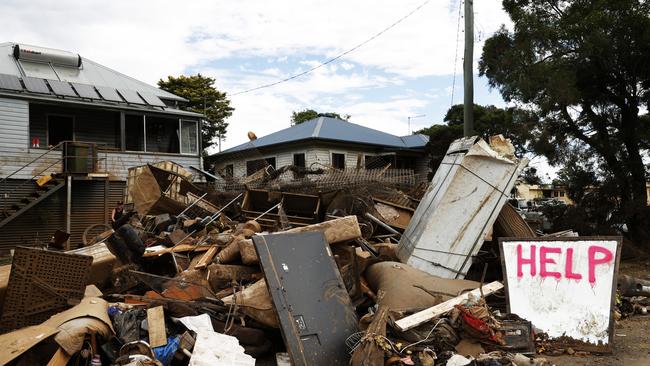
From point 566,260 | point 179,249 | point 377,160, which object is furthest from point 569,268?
point 377,160

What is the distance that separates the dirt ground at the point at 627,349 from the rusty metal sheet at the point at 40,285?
452 centimetres

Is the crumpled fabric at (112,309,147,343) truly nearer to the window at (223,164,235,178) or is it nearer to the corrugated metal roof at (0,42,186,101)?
the corrugated metal roof at (0,42,186,101)

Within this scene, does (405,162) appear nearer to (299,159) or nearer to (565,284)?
(299,159)

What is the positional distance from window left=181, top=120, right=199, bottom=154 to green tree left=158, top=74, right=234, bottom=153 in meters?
12.1

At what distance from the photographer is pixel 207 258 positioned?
21.6ft

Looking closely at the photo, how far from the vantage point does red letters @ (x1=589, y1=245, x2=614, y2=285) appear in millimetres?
5082

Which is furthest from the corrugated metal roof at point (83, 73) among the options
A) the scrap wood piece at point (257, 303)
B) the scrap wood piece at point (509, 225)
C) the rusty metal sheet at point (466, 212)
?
the scrap wood piece at point (509, 225)

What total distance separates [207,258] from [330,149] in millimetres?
14393

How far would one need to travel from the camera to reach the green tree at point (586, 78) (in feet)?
36.6

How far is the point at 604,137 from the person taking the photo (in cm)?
1262

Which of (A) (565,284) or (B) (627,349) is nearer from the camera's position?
(B) (627,349)

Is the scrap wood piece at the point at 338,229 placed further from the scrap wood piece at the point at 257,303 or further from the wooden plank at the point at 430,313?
the wooden plank at the point at 430,313

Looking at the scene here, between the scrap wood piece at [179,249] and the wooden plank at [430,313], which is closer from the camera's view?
the wooden plank at [430,313]

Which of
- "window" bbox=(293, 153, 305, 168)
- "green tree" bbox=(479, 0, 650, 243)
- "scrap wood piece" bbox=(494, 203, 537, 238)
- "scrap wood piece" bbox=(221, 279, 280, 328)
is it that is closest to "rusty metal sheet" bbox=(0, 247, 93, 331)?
"scrap wood piece" bbox=(221, 279, 280, 328)
